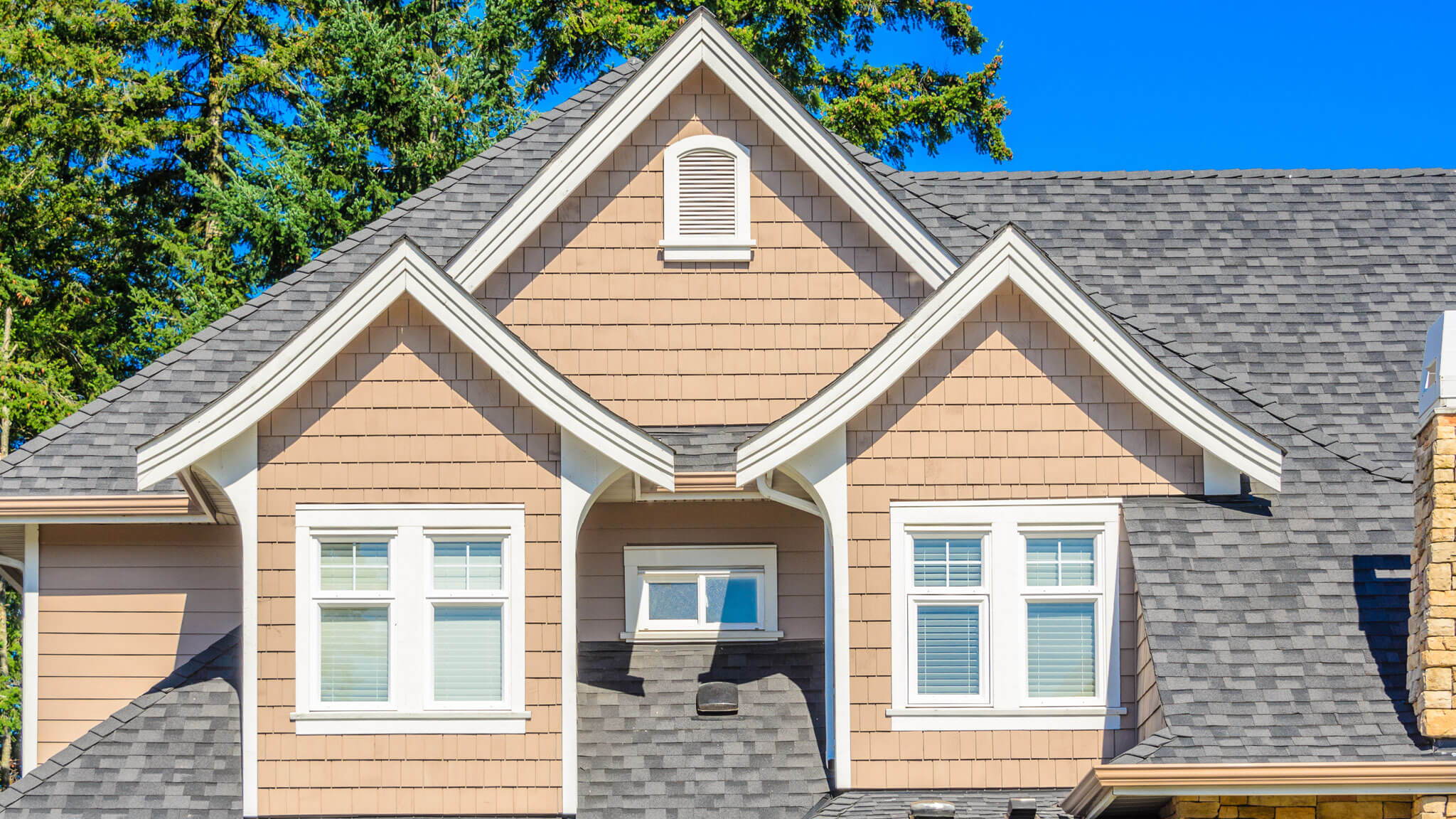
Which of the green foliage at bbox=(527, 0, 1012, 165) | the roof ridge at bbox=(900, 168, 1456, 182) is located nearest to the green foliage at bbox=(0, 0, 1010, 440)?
the green foliage at bbox=(527, 0, 1012, 165)

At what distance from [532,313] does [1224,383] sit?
5.93 m

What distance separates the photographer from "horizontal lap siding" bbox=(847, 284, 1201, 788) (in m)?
11.2

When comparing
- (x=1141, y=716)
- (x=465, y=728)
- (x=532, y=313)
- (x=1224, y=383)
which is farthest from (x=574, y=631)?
(x=1224, y=383)

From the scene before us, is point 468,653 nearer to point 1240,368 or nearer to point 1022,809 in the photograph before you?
point 1022,809

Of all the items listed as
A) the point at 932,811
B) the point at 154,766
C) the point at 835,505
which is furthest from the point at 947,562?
the point at 154,766

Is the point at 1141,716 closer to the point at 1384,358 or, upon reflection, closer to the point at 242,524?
the point at 1384,358

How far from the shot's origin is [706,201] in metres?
13.2

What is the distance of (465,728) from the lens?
1100 cm

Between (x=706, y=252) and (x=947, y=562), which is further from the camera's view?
(x=706, y=252)

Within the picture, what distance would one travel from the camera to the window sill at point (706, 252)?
13078 mm

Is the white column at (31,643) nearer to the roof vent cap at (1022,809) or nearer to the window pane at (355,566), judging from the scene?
the window pane at (355,566)

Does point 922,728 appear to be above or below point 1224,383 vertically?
below

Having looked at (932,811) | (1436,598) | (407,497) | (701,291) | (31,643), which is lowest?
(932,811)

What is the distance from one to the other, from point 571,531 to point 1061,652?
380cm
